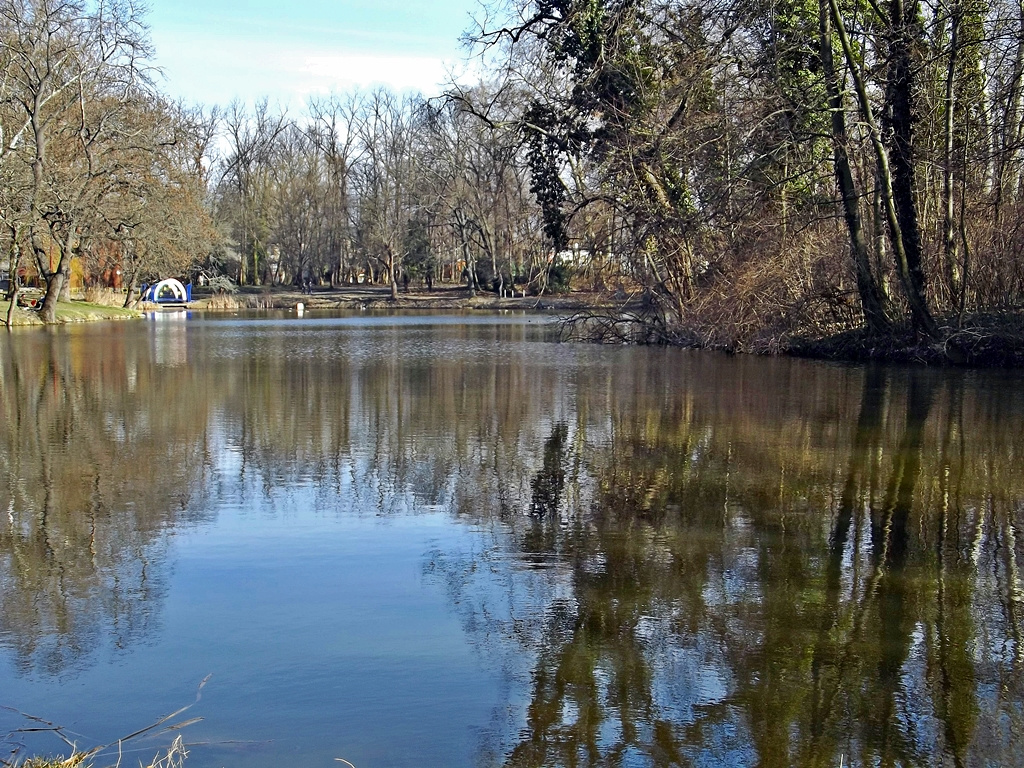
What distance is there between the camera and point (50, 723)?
14.8 ft

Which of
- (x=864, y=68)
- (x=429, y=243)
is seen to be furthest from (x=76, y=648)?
(x=429, y=243)

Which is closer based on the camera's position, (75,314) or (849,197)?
(849,197)

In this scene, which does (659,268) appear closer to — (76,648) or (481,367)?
(481,367)

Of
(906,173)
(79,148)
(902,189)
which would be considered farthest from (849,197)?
(79,148)

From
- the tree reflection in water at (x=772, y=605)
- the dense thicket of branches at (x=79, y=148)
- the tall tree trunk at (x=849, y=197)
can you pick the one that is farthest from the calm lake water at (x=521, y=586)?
the dense thicket of branches at (x=79, y=148)

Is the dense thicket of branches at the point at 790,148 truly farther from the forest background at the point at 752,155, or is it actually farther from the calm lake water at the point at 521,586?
the calm lake water at the point at 521,586

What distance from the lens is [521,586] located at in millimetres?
6398

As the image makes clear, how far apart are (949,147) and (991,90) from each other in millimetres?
4261

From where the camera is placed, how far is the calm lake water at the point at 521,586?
4480mm

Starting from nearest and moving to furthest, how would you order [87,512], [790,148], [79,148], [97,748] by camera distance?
[97,748] → [87,512] → [790,148] → [79,148]

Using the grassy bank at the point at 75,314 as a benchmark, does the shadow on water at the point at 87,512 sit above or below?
below

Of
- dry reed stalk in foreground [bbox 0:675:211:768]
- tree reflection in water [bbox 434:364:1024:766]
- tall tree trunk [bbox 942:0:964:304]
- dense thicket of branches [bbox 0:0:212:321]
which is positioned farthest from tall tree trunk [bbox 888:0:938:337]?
dense thicket of branches [bbox 0:0:212:321]

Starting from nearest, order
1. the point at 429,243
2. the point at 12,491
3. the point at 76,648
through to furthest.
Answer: the point at 76,648 < the point at 12,491 < the point at 429,243

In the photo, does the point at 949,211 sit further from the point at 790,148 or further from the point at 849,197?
the point at 790,148
